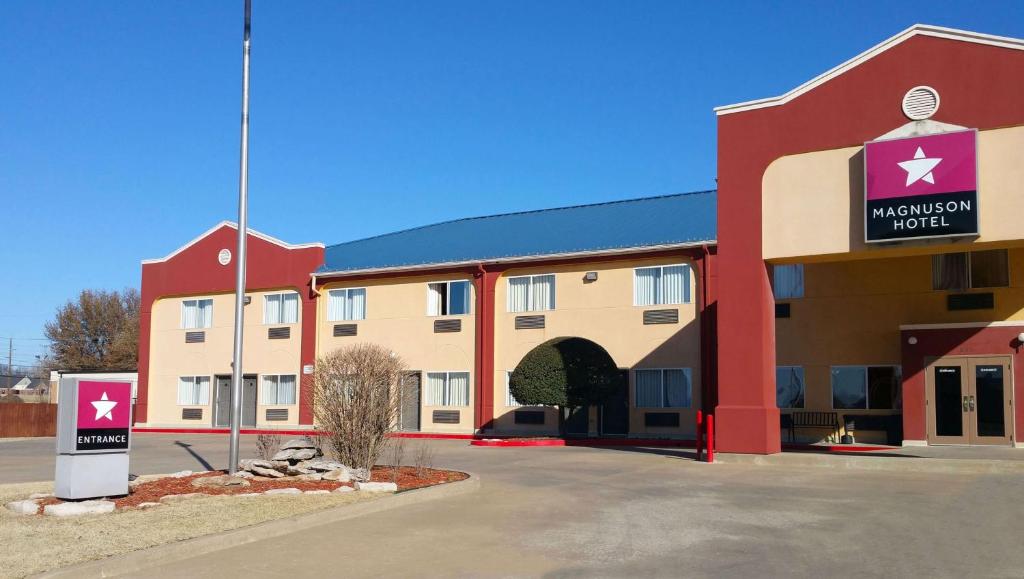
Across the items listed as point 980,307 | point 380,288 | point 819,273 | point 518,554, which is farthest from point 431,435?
point 518,554

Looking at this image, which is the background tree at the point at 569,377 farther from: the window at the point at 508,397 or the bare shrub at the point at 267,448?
the bare shrub at the point at 267,448

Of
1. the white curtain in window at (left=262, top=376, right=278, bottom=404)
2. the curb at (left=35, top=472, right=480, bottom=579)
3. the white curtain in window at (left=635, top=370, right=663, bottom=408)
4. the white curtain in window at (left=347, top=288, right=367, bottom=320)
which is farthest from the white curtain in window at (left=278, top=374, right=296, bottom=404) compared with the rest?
the curb at (left=35, top=472, right=480, bottom=579)

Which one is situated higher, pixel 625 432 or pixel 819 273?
pixel 819 273

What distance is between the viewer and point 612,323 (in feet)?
98.4

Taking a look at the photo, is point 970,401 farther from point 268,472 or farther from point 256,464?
point 256,464

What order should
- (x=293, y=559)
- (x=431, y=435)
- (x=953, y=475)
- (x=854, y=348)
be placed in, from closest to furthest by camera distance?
(x=293, y=559) → (x=953, y=475) → (x=854, y=348) → (x=431, y=435)

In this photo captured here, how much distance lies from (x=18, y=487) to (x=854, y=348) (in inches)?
820

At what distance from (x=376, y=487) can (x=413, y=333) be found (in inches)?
801

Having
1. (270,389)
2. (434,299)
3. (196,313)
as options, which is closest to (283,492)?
(434,299)

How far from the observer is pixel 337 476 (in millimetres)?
14664

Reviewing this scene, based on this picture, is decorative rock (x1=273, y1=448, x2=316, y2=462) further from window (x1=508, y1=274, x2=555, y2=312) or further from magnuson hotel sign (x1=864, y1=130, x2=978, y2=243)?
window (x1=508, y1=274, x2=555, y2=312)

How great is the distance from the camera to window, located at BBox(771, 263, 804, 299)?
27516mm

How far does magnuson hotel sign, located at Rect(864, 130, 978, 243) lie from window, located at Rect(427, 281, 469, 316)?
16.3 metres

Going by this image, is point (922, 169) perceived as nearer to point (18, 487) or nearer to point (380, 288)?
point (18, 487)
